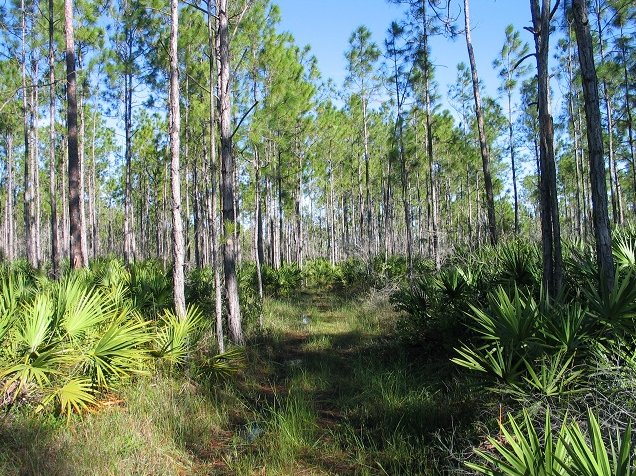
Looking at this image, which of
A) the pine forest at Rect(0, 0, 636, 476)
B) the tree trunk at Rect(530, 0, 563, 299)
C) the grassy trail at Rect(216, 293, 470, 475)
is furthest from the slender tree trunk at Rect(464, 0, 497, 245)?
the tree trunk at Rect(530, 0, 563, 299)

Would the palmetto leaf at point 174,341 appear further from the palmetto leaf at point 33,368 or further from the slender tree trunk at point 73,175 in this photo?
the slender tree trunk at point 73,175

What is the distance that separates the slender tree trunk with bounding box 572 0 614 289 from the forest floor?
220 centimetres

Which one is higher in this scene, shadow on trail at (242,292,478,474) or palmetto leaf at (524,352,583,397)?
palmetto leaf at (524,352,583,397)

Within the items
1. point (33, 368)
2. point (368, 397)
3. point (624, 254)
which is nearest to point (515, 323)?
point (368, 397)

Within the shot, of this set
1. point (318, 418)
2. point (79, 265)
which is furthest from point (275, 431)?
point (79, 265)

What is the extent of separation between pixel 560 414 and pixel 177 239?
5.36 m

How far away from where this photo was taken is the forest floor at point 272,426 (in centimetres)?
369

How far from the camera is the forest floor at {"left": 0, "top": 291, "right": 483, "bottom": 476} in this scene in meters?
3.69

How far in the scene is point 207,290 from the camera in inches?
385

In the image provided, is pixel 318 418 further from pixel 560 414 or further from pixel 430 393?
pixel 560 414

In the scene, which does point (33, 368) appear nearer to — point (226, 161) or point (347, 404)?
point (347, 404)

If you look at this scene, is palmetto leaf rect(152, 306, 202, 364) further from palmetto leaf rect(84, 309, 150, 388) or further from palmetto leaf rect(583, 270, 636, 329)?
palmetto leaf rect(583, 270, 636, 329)

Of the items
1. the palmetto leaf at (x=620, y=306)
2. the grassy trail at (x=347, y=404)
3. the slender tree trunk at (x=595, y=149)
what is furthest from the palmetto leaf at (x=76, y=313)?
the slender tree trunk at (x=595, y=149)

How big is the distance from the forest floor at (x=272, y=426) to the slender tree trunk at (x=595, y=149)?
86.7 inches
